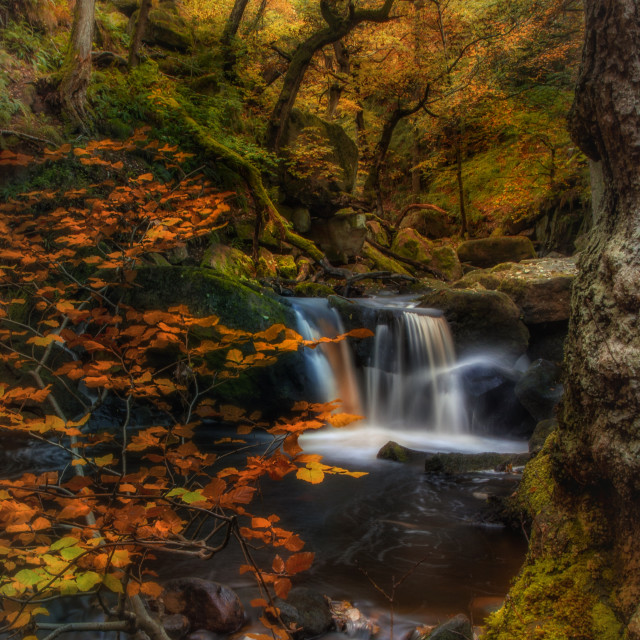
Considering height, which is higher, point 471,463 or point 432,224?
point 432,224

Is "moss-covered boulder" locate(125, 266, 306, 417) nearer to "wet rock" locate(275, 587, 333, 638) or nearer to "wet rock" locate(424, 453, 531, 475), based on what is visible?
"wet rock" locate(424, 453, 531, 475)

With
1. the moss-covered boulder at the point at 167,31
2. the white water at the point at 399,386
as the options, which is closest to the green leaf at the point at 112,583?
the white water at the point at 399,386

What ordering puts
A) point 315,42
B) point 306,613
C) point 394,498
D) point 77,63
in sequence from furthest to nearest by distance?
point 315,42 < point 77,63 < point 394,498 < point 306,613

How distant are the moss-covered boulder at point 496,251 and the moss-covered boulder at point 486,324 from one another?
819 centimetres

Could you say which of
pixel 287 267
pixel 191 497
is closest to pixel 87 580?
pixel 191 497

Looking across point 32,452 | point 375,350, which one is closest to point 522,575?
point 32,452

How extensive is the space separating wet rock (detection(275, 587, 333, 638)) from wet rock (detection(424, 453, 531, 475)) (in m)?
3.07

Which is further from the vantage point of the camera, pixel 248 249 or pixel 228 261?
pixel 248 249

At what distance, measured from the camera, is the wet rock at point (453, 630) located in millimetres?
2503

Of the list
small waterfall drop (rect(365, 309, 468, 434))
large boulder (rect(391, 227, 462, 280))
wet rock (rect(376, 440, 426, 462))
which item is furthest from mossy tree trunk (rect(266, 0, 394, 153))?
wet rock (rect(376, 440, 426, 462))

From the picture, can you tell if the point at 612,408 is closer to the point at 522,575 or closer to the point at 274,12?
the point at 522,575

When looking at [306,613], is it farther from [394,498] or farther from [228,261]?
[228,261]

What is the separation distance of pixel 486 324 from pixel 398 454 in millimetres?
3732

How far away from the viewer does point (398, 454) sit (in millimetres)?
6562
